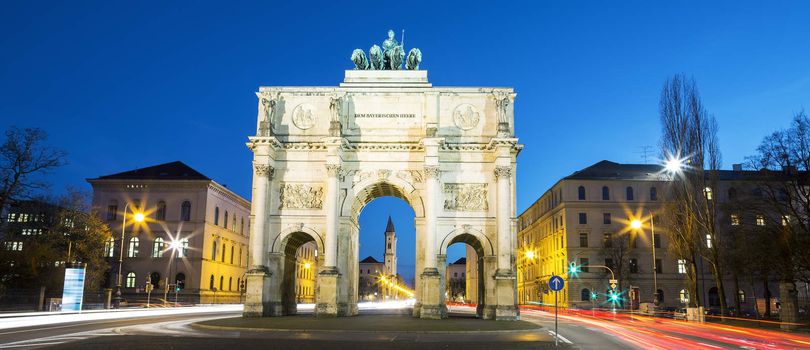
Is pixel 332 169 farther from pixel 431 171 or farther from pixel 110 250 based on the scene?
pixel 110 250

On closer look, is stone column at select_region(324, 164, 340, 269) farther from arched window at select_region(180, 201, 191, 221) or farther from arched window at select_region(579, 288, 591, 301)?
arched window at select_region(579, 288, 591, 301)

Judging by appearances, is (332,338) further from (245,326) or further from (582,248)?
(582,248)

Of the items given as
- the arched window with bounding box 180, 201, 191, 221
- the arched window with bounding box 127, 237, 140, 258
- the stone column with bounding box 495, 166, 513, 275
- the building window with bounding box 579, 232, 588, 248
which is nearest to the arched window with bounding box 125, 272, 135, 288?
the arched window with bounding box 127, 237, 140, 258

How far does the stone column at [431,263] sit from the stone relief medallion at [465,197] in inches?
45.8

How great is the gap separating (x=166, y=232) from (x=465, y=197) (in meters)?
40.8

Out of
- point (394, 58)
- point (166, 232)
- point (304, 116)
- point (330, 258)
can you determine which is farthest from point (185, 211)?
point (330, 258)

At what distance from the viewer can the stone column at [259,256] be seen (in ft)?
116

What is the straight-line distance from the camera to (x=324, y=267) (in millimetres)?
36406

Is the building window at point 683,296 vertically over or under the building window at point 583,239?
under

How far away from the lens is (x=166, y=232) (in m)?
67.9

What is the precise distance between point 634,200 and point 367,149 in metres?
45.8

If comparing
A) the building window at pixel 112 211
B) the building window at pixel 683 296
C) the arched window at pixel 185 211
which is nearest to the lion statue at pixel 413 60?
the arched window at pixel 185 211

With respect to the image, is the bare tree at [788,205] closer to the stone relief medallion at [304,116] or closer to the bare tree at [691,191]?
the bare tree at [691,191]

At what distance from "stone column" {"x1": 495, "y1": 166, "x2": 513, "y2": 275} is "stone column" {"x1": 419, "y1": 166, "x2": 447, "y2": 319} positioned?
3.41 m
